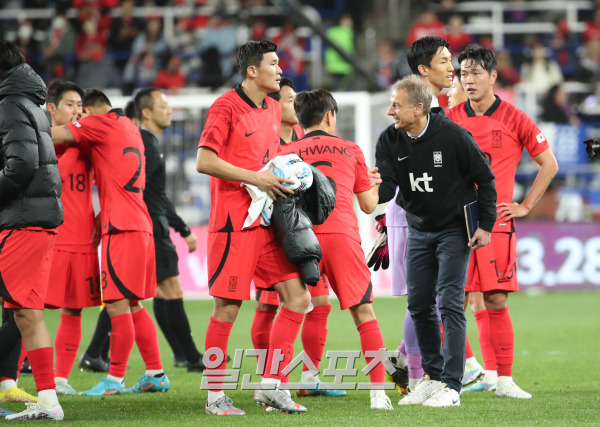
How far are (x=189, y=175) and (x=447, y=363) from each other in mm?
9801

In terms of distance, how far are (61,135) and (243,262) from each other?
1.83m

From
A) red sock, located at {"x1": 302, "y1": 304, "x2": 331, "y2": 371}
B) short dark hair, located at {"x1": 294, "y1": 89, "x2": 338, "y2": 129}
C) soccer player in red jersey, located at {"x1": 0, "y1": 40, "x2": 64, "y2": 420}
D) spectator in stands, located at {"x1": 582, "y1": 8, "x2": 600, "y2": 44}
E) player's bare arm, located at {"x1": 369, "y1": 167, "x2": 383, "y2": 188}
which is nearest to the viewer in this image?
soccer player in red jersey, located at {"x1": 0, "y1": 40, "x2": 64, "y2": 420}

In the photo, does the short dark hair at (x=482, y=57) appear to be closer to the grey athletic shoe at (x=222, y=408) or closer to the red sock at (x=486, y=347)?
the red sock at (x=486, y=347)

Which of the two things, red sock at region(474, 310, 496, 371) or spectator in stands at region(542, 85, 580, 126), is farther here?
spectator in stands at region(542, 85, 580, 126)

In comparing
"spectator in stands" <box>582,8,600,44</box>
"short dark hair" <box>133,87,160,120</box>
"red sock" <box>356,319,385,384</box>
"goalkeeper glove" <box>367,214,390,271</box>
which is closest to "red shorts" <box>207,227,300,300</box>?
"red sock" <box>356,319,385,384</box>

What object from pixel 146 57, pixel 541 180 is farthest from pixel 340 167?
pixel 146 57

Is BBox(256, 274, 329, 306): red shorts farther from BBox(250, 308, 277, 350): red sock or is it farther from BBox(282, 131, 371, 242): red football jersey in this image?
BBox(282, 131, 371, 242): red football jersey

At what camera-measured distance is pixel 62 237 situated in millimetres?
7223

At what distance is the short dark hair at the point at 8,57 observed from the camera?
5.94 metres

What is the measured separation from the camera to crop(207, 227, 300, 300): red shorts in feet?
19.9

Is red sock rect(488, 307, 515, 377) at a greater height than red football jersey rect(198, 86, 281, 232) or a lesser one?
lesser

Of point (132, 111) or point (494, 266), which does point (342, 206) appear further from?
point (132, 111)

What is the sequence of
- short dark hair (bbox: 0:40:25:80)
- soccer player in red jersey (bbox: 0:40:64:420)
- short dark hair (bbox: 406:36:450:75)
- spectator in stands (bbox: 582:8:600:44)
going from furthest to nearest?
spectator in stands (bbox: 582:8:600:44), short dark hair (bbox: 406:36:450:75), short dark hair (bbox: 0:40:25:80), soccer player in red jersey (bbox: 0:40:64:420)

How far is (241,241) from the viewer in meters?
6.09
